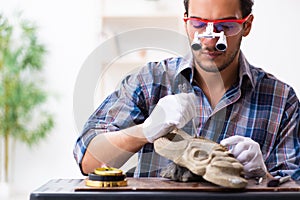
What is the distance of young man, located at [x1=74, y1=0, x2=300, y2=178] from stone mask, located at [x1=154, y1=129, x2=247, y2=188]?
0.08m

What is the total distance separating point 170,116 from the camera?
140 centimetres

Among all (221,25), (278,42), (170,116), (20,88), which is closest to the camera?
(170,116)

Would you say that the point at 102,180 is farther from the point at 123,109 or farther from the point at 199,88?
the point at 199,88

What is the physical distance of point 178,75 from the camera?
5.82ft

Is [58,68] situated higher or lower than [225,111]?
higher

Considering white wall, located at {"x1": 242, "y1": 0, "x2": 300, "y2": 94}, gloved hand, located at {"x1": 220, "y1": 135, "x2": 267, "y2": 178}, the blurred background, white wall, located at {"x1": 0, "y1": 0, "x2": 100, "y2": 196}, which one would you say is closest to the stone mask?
gloved hand, located at {"x1": 220, "y1": 135, "x2": 267, "y2": 178}

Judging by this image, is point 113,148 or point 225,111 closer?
point 113,148

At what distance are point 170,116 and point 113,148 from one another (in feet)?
0.74

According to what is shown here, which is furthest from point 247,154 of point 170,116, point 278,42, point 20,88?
point 20,88

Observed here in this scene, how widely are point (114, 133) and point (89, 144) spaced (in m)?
0.09

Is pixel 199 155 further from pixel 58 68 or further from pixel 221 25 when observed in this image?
pixel 58 68

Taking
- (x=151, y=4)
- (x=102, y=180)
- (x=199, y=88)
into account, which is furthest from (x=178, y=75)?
(x=151, y=4)

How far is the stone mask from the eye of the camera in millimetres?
1203

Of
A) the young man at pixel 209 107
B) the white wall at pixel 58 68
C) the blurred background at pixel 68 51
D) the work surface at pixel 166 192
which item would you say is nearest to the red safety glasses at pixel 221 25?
the young man at pixel 209 107
